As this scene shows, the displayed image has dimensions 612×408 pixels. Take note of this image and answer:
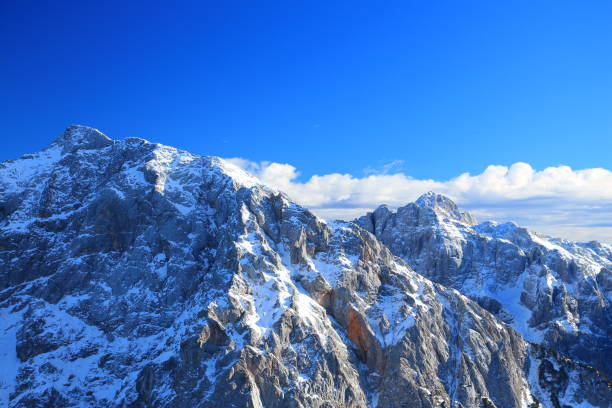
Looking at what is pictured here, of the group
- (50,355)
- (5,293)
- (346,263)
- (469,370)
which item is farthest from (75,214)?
(469,370)

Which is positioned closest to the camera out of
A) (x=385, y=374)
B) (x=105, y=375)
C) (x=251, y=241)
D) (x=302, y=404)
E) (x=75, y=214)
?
(x=302, y=404)

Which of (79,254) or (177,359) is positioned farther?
(79,254)

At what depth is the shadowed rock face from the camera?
149125 mm

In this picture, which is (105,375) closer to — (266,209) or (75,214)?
(75,214)

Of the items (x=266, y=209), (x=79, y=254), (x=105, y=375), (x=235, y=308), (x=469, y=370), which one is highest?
(x=266, y=209)

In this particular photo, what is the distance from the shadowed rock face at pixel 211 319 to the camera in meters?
149

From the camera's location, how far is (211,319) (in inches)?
6009

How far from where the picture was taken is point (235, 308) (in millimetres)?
157125

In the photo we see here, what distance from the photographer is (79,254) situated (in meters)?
182

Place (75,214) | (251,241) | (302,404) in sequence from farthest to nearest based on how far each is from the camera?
(75,214) < (251,241) < (302,404)

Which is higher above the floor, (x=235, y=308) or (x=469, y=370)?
(x=235, y=308)

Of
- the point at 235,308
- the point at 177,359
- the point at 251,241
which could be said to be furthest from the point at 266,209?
the point at 177,359

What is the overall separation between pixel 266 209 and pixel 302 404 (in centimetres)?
7923

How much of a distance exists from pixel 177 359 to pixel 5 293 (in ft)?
237
